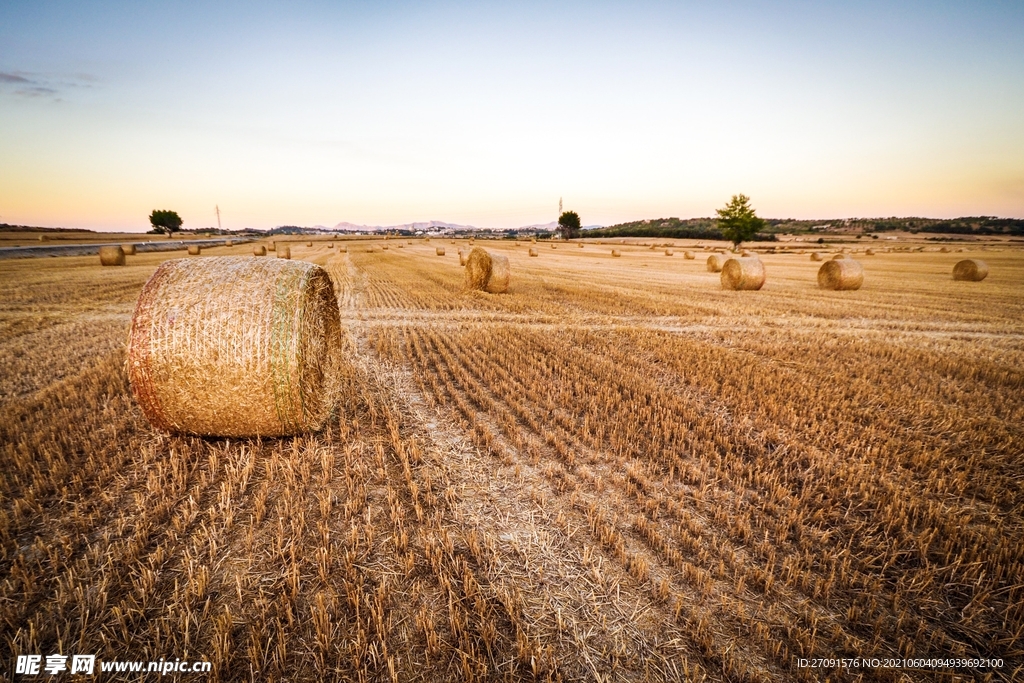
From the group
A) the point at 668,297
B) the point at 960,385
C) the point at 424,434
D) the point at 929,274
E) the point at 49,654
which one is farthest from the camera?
the point at 929,274

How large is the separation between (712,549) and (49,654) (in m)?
4.36

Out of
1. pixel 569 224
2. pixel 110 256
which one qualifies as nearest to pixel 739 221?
pixel 569 224

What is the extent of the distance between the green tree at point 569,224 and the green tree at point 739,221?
166 ft

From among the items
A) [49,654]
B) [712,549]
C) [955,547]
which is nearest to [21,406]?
[49,654]

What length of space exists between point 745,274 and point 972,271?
15521 mm

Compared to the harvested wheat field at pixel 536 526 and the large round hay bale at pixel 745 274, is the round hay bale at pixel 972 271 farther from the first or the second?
the harvested wheat field at pixel 536 526

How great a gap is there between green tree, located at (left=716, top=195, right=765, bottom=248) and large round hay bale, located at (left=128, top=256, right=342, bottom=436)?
67250mm

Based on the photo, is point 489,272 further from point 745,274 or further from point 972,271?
point 972,271

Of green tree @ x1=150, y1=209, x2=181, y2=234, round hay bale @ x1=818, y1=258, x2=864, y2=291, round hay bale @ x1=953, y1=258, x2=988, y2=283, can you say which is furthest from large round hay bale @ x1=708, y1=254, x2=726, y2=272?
green tree @ x1=150, y1=209, x2=181, y2=234

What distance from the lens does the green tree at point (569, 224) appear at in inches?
4448

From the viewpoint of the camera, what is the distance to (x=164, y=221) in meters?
100

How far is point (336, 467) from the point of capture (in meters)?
4.55

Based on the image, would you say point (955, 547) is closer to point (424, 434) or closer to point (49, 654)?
point (424, 434)

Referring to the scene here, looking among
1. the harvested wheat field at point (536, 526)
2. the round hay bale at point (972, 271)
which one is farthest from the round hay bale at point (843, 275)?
the harvested wheat field at point (536, 526)
